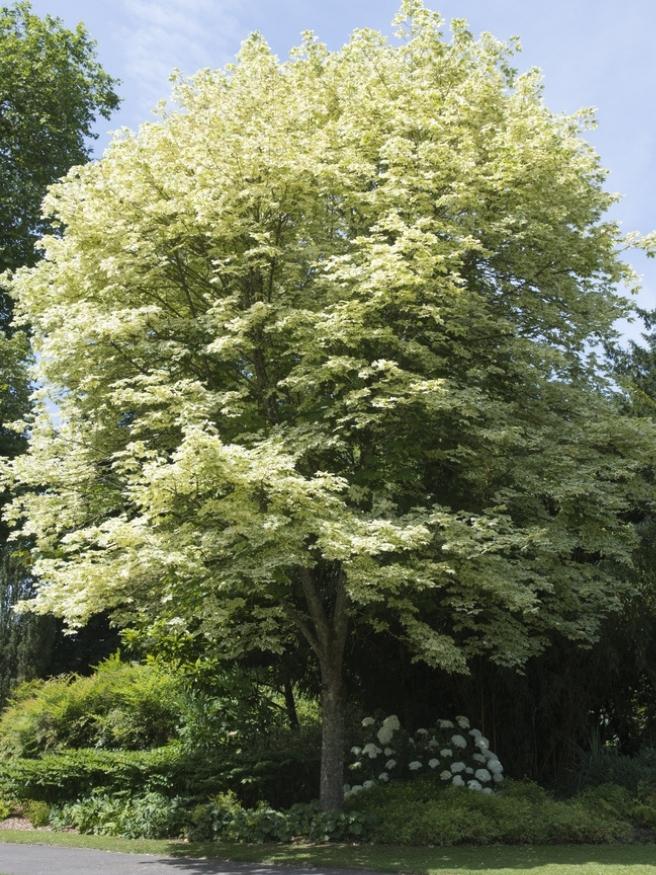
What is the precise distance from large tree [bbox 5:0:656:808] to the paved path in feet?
7.05

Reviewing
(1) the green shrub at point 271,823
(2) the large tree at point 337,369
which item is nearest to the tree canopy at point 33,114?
(2) the large tree at point 337,369

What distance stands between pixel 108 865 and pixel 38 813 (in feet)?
13.6

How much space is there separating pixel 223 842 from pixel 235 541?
14.4 ft

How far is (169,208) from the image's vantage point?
11047 millimetres

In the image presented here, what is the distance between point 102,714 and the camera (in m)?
14.8

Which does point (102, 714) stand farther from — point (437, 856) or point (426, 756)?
point (437, 856)

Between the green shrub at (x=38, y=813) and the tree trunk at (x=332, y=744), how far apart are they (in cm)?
474

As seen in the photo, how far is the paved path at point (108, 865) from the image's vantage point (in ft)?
29.4

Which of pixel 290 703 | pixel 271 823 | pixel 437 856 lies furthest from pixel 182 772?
pixel 437 856

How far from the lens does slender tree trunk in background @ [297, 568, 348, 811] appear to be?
11.2 meters

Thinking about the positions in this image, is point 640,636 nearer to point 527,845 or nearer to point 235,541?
point 527,845

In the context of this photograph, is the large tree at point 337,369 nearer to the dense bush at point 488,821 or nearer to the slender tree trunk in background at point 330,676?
the slender tree trunk in background at point 330,676

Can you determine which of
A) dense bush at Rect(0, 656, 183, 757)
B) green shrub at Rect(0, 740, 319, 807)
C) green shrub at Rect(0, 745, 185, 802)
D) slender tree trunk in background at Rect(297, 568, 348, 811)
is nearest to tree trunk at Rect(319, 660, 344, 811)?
slender tree trunk in background at Rect(297, 568, 348, 811)

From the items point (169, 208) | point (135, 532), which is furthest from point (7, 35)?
point (135, 532)
